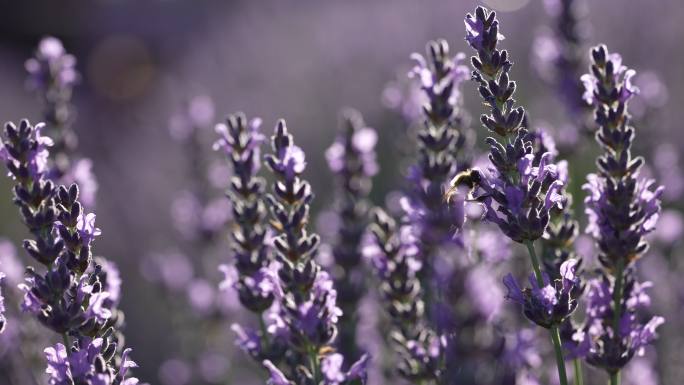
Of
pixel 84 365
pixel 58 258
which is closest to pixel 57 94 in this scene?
pixel 58 258

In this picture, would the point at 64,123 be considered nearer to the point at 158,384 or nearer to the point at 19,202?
the point at 19,202

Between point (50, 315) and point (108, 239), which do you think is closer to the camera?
point (50, 315)

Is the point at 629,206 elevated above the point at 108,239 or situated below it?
below

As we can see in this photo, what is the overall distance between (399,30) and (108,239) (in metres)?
5.58

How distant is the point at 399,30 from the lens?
12.1 m

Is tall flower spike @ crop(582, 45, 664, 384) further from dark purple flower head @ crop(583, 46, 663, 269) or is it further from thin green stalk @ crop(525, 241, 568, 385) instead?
thin green stalk @ crop(525, 241, 568, 385)

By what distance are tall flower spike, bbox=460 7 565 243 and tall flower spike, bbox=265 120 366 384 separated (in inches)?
17.5

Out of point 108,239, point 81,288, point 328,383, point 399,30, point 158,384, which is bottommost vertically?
point 328,383

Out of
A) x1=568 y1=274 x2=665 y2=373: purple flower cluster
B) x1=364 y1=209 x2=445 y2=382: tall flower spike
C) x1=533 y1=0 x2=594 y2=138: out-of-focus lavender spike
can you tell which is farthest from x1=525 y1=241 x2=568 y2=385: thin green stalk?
x1=533 y1=0 x2=594 y2=138: out-of-focus lavender spike

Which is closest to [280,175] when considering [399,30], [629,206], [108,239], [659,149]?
[629,206]

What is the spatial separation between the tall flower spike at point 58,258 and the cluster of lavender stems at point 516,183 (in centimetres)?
94

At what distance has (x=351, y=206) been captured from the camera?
10.3 ft

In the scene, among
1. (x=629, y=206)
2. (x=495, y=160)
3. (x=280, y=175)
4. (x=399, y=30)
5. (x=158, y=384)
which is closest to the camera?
(x=495, y=160)

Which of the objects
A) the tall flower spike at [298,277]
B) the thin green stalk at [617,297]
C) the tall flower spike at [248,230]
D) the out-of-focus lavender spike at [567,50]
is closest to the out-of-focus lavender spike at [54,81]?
the tall flower spike at [248,230]
